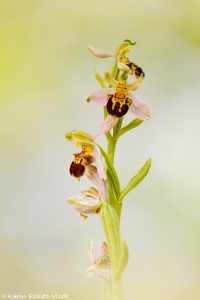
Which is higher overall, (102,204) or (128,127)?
(128,127)

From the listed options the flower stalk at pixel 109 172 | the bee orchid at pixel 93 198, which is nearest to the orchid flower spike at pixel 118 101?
the flower stalk at pixel 109 172

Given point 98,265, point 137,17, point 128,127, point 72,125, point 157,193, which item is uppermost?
point 137,17

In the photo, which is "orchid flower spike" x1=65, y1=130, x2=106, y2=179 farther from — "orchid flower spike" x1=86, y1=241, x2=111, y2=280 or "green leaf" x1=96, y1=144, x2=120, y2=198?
"orchid flower spike" x1=86, y1=241, x2=111, y2=280

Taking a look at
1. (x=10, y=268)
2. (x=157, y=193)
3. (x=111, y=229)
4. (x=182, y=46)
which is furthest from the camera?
(x=182, y=46)

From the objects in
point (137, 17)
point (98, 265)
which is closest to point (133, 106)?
point (98, 265)

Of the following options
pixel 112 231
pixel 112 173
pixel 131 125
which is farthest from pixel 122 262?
pixel 131 125

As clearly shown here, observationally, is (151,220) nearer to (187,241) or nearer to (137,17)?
(187,241)

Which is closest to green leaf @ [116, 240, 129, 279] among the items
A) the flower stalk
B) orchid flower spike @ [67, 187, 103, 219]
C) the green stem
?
the flower stalk
